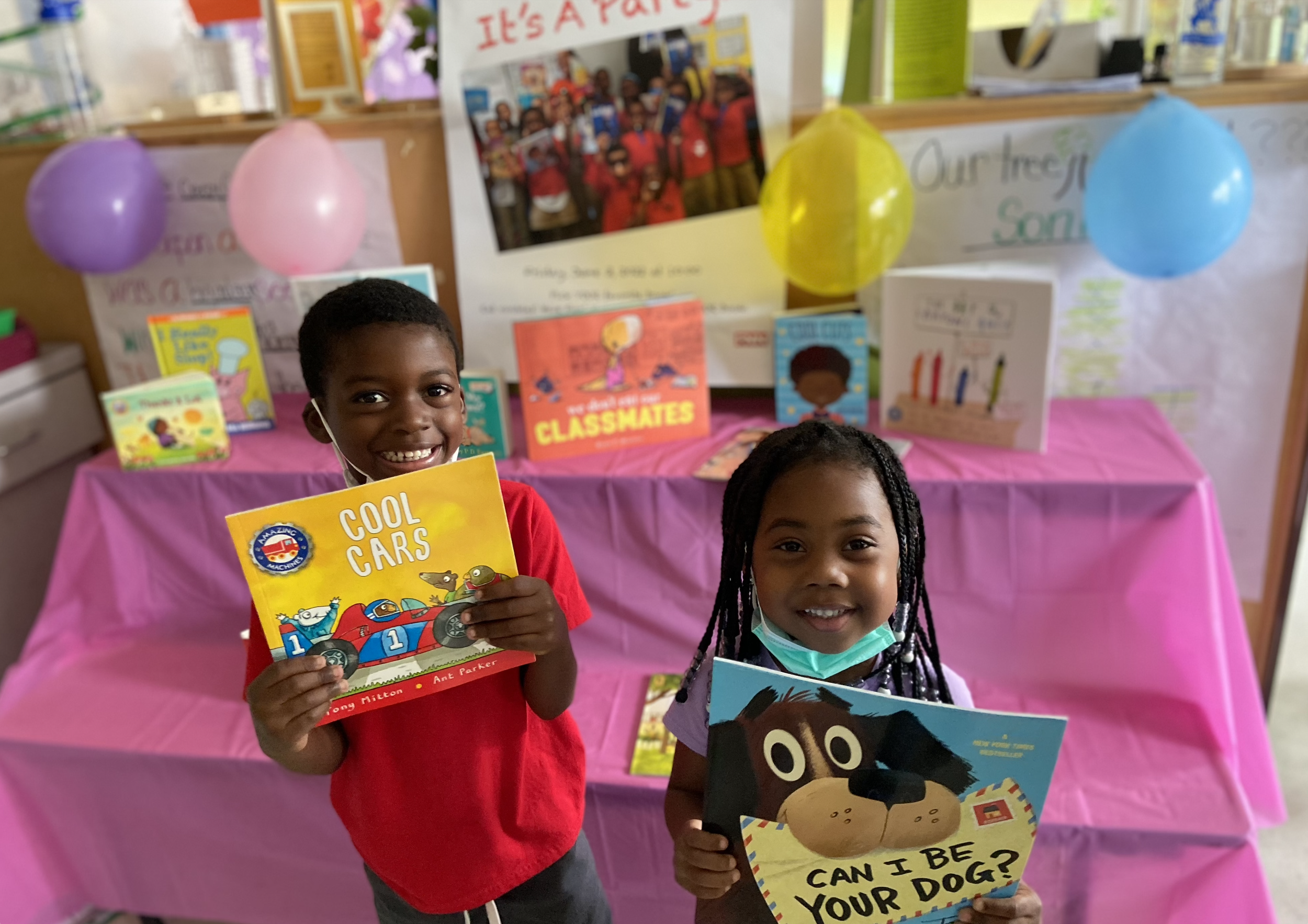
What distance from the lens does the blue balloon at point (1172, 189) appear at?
125 centimetres

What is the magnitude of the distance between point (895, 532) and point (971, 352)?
0.71 metres

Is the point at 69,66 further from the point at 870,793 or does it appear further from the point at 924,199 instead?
the point at 870,793

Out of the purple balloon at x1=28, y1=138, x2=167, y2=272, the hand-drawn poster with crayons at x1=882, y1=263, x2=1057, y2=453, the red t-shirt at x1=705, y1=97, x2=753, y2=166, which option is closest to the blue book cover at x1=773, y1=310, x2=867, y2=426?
the hand-drawn poster with crayons at x1=882, y1=263, x2=1057, y2=453

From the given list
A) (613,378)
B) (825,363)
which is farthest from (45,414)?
(825,363)

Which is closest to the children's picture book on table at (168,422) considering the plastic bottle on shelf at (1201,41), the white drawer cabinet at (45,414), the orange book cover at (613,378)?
the white drawer cabinet at (45,414)

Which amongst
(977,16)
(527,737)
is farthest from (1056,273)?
(977,16)

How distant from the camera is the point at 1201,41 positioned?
1371mm

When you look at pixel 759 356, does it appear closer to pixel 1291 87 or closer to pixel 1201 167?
pixel 1201 167

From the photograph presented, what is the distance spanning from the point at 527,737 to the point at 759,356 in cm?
88

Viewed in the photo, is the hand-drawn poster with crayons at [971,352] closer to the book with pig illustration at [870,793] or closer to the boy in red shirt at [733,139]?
the boy in red shirt at [733,139]

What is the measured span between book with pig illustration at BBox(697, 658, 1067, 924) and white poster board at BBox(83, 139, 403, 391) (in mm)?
1300

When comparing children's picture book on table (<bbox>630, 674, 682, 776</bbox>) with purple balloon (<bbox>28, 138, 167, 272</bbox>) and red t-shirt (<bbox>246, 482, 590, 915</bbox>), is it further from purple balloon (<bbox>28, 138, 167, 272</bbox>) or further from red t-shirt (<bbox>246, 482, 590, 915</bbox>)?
purple balloon (<bbox>28, 138, 167, 272</bbox>)

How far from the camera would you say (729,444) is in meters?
1.49

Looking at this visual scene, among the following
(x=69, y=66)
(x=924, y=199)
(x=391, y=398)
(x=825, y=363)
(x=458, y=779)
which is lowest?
(x=458, y=779)
